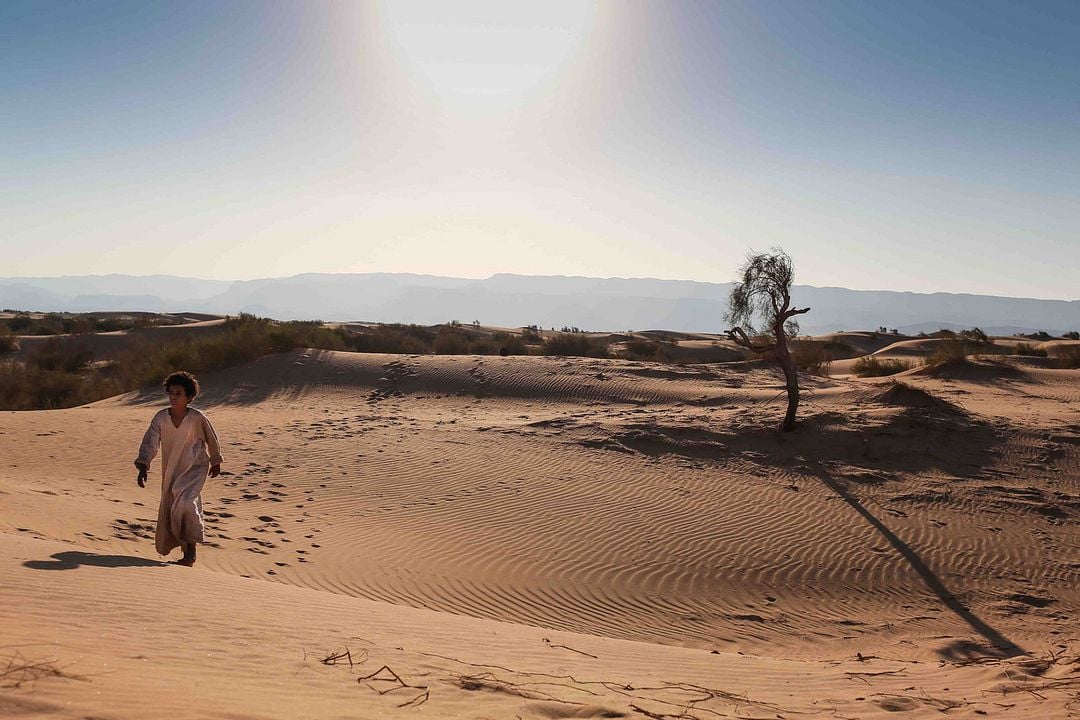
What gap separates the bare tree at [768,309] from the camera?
46.9ft

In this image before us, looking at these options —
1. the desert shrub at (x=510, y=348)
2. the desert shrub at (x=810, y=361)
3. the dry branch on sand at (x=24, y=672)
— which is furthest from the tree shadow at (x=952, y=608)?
the desert shrub at (x=510, y=348)

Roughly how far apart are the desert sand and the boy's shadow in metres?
0.05

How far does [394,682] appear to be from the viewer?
3615 mm

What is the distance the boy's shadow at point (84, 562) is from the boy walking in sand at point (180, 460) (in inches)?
12.9

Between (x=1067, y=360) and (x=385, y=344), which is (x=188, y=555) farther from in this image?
(x=1067, y=360)

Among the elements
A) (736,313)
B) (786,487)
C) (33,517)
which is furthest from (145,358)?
(786,487)

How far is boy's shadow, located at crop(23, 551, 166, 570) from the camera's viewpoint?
15.9ft

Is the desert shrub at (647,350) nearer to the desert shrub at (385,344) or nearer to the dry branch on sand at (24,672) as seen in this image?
the desert shrub at (385,344)

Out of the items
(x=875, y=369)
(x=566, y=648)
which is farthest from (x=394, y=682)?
(x=875, y=369)

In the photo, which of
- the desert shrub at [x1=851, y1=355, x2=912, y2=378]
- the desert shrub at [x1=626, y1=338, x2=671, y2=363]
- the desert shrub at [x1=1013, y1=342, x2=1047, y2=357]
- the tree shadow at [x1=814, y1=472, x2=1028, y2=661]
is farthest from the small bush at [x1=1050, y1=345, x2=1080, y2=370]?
the tree shadow at [x1=814, y1=472, x2=1028, y2=661]

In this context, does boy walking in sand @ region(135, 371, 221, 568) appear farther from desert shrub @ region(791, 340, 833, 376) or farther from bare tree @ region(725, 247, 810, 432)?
desert shrub @ region(791, 340, 833, 376)

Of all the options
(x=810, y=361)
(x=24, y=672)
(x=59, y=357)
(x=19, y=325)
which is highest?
(x=19, y=325)

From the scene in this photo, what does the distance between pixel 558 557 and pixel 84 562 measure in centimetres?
521

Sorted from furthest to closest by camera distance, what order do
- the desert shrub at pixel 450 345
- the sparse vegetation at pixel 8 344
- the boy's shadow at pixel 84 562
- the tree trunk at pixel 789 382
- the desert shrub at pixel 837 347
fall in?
the desert shrub at pixel 837 347 → the desert shrub at pixel 450 345 → the sparse vegetation at pixel 8 344 → the tree trunk at pixel 789 382 → the boy's shadow at pixel 84 562
